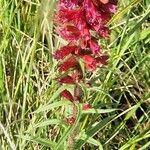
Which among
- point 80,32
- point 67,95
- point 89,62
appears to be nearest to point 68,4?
point 80,32

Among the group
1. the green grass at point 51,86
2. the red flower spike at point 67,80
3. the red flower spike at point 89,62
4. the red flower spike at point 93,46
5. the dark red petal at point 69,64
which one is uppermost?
the red flower spike at point 93,46

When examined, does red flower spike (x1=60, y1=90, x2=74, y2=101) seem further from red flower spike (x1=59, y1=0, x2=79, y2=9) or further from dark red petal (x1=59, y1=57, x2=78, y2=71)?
red flower spike (x1=59, y1=0, x2=79, y2=9)

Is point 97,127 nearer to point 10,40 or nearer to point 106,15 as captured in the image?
point 106,15

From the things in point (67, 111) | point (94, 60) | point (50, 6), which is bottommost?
point (67, 111)

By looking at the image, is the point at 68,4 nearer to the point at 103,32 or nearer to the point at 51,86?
the point at 103,32

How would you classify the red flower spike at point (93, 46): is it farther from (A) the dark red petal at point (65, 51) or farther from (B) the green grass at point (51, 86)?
(B) the green grass at point (51, 86)

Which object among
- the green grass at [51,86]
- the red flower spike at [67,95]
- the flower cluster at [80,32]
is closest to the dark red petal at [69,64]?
the flower cluster at [80,32]

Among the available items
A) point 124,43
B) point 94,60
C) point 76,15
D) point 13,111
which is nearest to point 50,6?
point 76,15

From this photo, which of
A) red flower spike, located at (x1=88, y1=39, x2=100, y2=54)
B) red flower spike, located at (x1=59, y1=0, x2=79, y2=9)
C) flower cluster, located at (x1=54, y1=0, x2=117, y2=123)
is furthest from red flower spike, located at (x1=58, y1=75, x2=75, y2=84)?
red flower spike, located at (x1=59, y1=0, x2=79, y2=9)
